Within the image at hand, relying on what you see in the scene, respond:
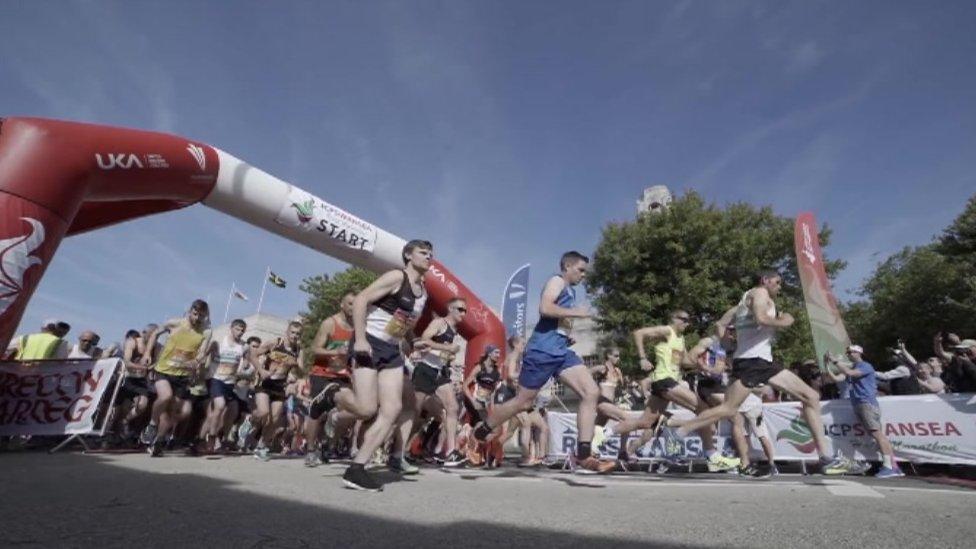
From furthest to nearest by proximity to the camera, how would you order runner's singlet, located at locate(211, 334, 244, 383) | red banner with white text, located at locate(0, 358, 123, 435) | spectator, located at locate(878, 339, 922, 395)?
spectator, located at locate(878, 339, 922, 395) → runner's singlet, located at locate(211, 334, 244, 383) → red banner with white text, located at locate(0, 358, 123, 435)

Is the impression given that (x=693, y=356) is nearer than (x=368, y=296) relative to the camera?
No

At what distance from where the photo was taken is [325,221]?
10.4 m

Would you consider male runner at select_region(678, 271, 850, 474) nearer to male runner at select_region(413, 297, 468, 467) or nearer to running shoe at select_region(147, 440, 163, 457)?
male runner at select_region(413, 297, 468, 467)

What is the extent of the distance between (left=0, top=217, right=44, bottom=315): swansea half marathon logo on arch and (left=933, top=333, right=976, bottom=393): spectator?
11237 mm

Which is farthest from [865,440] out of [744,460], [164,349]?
[164,349]

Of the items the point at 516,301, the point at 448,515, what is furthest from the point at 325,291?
the point at 448,515

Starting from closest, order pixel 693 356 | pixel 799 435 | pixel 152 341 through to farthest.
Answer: pixel 693 356 < pixel 152 341 < pixel 799 435

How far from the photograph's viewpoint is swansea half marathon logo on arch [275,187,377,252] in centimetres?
983

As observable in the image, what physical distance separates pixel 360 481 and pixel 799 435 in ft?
24.7

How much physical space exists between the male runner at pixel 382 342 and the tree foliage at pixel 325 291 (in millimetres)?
26768

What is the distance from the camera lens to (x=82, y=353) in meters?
9.70

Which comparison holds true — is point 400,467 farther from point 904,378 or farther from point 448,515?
point 904,378

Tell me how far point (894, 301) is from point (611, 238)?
15.1 m

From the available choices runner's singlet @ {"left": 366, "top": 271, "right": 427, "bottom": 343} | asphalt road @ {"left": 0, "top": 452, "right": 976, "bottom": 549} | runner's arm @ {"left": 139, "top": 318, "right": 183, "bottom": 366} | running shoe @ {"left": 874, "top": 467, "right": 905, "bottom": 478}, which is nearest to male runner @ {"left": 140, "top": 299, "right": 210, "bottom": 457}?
runner's arm @ {"left": 139, "top": 318, "right": 183, "bottom": 366}
